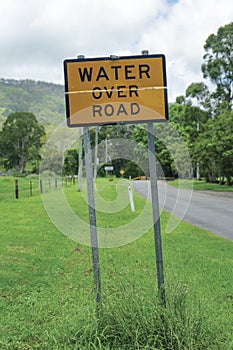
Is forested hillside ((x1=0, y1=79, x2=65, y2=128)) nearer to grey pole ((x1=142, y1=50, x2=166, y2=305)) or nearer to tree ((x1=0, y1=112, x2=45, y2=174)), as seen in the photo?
tree ((x1=0, y1=112, x2=45, y2=174))

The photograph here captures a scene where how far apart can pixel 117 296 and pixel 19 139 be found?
5436cm

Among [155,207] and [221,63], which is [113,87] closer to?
[155,207]

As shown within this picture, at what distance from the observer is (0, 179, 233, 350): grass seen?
11.9ft

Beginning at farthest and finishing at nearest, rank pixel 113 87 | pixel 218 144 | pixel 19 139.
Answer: pixel 19 139 < pixel 218 144 < pixel 113 87

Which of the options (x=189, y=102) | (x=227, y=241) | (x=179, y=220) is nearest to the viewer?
(x=227, y=241)

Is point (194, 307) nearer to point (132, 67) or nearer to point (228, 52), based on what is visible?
point (132, 67)

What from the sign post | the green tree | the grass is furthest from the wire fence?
the green tree

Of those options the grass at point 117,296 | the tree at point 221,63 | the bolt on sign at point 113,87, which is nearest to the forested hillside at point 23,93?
the tree at point 221,63

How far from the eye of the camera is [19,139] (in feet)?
186

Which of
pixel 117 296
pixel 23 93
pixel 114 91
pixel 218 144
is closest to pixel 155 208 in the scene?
pixel 117 296

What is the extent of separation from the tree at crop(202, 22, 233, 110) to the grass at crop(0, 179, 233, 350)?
2842 centimetres

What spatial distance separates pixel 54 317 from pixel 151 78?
242cm

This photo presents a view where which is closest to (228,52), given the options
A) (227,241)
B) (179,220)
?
(179,220)

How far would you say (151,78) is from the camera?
156 inches
